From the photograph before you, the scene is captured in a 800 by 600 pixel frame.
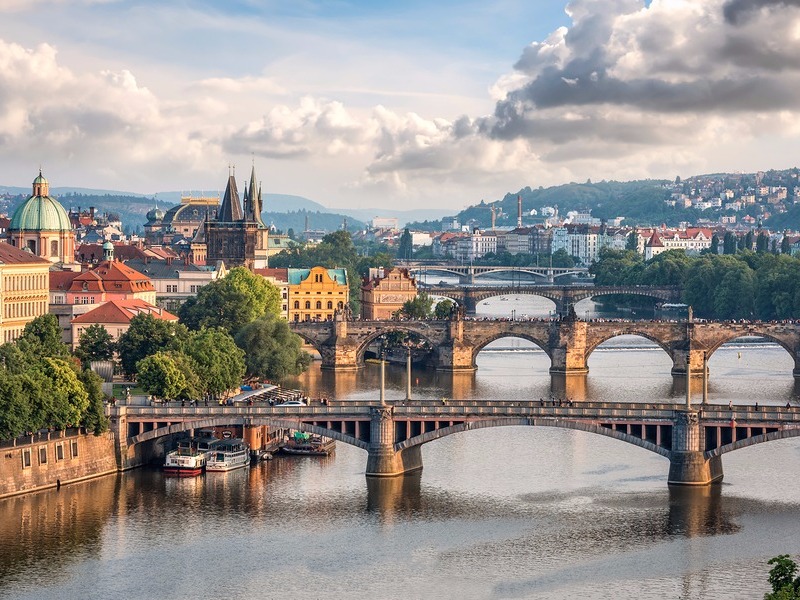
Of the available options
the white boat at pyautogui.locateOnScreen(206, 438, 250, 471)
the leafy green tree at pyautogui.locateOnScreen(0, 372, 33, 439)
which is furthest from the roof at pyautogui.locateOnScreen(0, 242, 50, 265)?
the leafy green tree at pyautogui.locateOnScreen(0, 372, 33, 439)

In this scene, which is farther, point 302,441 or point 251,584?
point 302,441

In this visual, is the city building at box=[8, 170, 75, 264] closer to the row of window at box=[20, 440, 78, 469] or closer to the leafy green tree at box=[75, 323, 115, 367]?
the leafy green tree at box=[75, 323, 115, 367]

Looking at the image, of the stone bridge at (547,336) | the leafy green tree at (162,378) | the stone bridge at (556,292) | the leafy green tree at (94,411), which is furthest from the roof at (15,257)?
the stone bridge at (556,292)

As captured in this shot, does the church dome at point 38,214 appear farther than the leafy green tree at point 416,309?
No

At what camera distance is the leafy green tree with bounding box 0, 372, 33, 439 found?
6681 centimetres

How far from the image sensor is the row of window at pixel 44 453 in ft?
220

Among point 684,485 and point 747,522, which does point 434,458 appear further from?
point 747,522

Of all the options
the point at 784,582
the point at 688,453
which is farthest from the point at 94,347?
the point at 784,582

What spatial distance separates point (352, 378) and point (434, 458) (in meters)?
35.6

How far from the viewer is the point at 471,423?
7050 centimetres

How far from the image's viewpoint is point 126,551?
6022 centimetres

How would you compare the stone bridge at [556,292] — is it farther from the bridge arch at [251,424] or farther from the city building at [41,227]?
the bridge arch at [251,424]

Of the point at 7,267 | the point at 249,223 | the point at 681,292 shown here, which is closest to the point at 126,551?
the point at 7,267

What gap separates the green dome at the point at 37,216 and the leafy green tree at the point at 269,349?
1192 inches
